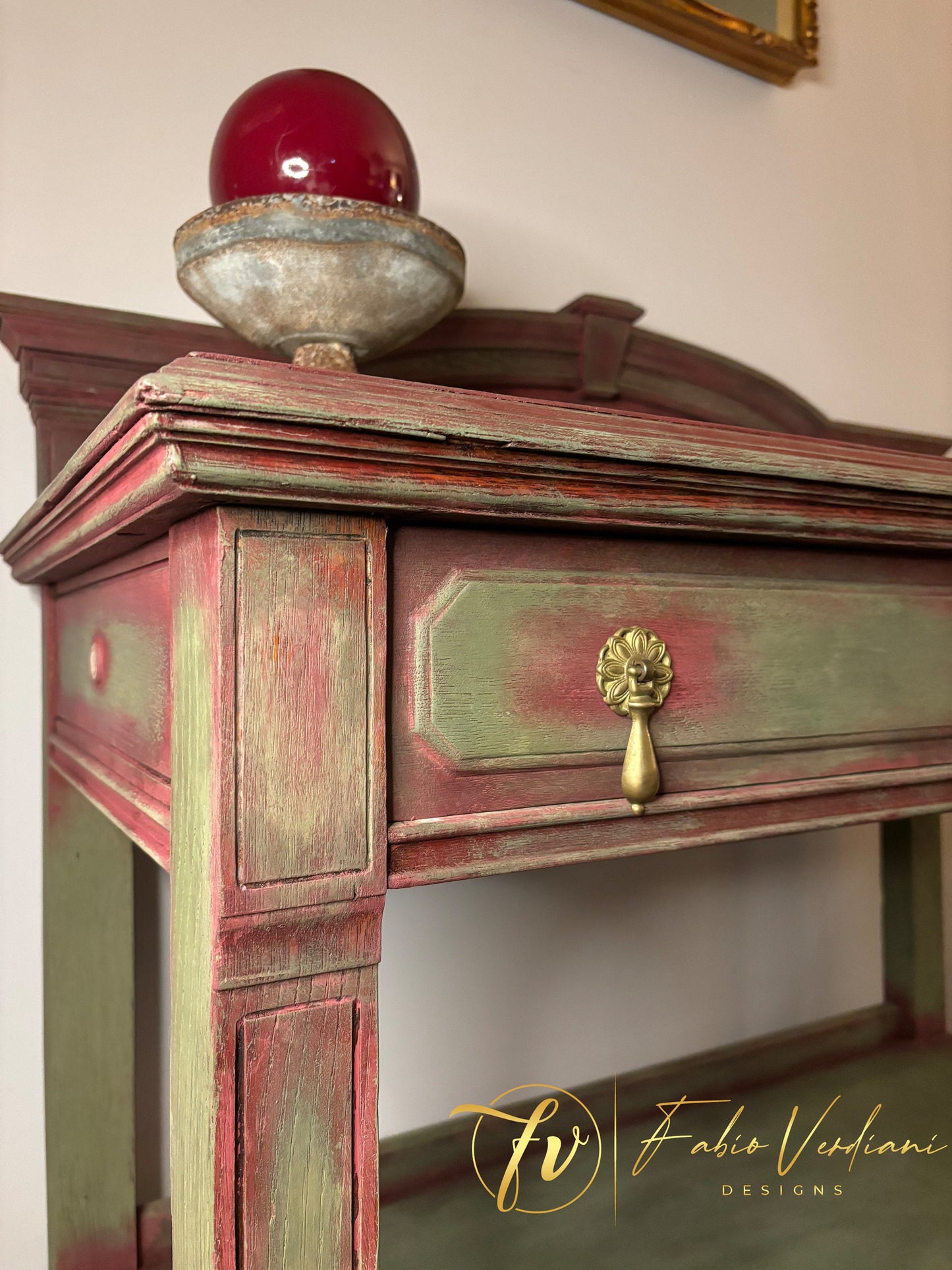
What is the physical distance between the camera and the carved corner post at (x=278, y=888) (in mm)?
361

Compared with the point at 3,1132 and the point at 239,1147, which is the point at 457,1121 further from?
the point at 239,1147

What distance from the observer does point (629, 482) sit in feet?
1.45

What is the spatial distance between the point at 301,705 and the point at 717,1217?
0.76 metres

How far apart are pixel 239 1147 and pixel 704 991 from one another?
1034 millimetres

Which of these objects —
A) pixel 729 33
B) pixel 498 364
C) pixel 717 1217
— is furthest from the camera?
pixel 729 33

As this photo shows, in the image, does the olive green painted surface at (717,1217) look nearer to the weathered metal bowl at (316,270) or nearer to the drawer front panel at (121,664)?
the drawer front panel at (121,664)

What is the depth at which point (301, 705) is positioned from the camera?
375 millimetres

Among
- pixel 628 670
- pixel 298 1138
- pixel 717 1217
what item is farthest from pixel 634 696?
pixel 717 1217

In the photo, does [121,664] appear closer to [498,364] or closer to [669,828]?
[669,828]

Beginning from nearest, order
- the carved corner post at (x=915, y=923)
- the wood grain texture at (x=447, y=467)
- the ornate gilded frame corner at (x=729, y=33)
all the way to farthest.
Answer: the wood grain texture at (x=447, y=467) → the ornate gilded frame corner at (x=729, y=33) → the carved corner post at (x=915, y=923)

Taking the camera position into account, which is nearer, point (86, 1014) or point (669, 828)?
point (669, 828)

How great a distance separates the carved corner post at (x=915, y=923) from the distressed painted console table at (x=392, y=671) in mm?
768

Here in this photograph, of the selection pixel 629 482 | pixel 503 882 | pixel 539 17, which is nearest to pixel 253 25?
pixel 539 17

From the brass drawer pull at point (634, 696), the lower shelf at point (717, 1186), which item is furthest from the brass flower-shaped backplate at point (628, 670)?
the lower shelf at point (717, 1186)
